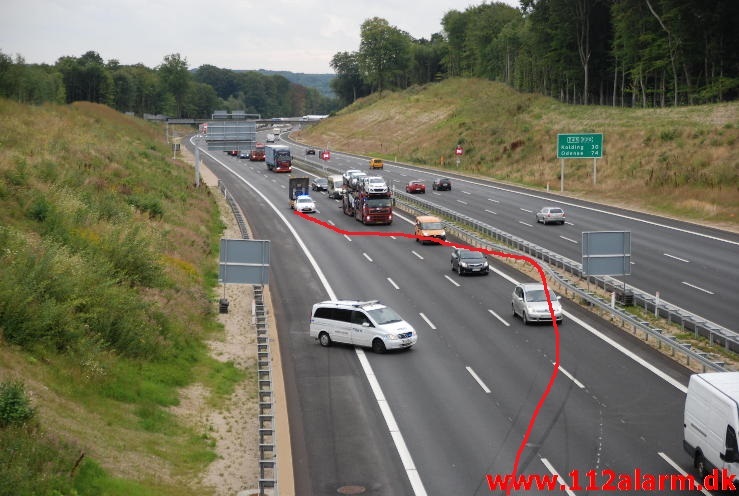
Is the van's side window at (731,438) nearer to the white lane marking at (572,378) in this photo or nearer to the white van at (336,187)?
the white lane marking at (572,378)

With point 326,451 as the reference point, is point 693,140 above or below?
above

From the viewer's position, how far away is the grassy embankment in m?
20.2

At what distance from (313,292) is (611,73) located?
103118mm

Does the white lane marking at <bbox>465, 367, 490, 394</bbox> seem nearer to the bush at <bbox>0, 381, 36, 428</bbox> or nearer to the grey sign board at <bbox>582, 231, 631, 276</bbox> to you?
the grey sign board at <bbox>582, 231, 631, 276</bbox>

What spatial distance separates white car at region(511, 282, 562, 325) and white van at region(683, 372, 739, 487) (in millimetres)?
16519

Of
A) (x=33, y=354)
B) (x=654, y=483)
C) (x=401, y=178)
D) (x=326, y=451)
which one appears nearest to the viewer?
(x=654, y=483)

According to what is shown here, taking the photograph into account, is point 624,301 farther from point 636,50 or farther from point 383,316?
point 636,50

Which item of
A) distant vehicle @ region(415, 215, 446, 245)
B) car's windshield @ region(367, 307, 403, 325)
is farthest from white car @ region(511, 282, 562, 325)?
distant vehicle @ region(415, 215, 446, 245)

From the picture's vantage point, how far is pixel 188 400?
29.1 m

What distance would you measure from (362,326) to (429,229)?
27514 millimetres

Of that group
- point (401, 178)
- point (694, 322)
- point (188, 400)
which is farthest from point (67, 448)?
point (401, 178)

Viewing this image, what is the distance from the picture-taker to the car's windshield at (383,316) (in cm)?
3531

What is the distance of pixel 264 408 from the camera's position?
90.8 feet

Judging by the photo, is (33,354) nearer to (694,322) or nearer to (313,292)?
(313,292)
